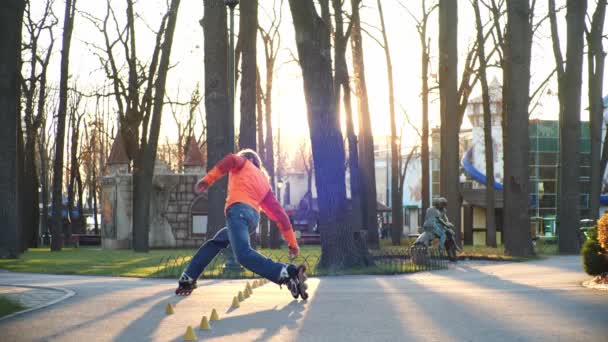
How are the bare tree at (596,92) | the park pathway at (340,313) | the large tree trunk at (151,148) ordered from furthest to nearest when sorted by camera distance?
the large tree trunk at (151,148)
the bare tree at (596,92)
the park pathway at (340,313)

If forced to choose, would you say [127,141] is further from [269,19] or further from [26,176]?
[269,19]

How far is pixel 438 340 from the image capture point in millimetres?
7254

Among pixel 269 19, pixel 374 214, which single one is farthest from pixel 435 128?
pixel 374 214

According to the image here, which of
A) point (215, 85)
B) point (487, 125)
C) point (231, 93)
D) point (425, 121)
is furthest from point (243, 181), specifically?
point (425, 121)

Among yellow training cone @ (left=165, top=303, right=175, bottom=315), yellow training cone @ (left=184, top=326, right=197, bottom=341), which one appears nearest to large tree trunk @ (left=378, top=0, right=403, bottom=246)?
yellow training cone @ (left=165, top=303, right=175, bottom=315)

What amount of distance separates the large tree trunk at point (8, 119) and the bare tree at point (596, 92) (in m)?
17.1

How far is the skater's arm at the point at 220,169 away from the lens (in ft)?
32.5

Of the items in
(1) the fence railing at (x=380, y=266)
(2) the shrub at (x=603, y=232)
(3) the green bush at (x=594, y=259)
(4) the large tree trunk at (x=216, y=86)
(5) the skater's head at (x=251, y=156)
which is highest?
(4) the large tree trunk at (x=216, y=86)

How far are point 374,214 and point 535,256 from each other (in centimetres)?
881

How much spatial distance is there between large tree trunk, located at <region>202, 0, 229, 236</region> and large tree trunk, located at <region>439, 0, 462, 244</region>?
688cm

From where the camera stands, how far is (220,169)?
1009 cm

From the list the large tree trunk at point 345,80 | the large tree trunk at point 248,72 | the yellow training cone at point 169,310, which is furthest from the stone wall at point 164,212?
the yellow training cone at point 169,310

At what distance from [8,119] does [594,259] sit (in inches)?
566

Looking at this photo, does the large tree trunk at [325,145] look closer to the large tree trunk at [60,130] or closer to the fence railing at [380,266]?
the fence railing at [380,266]
